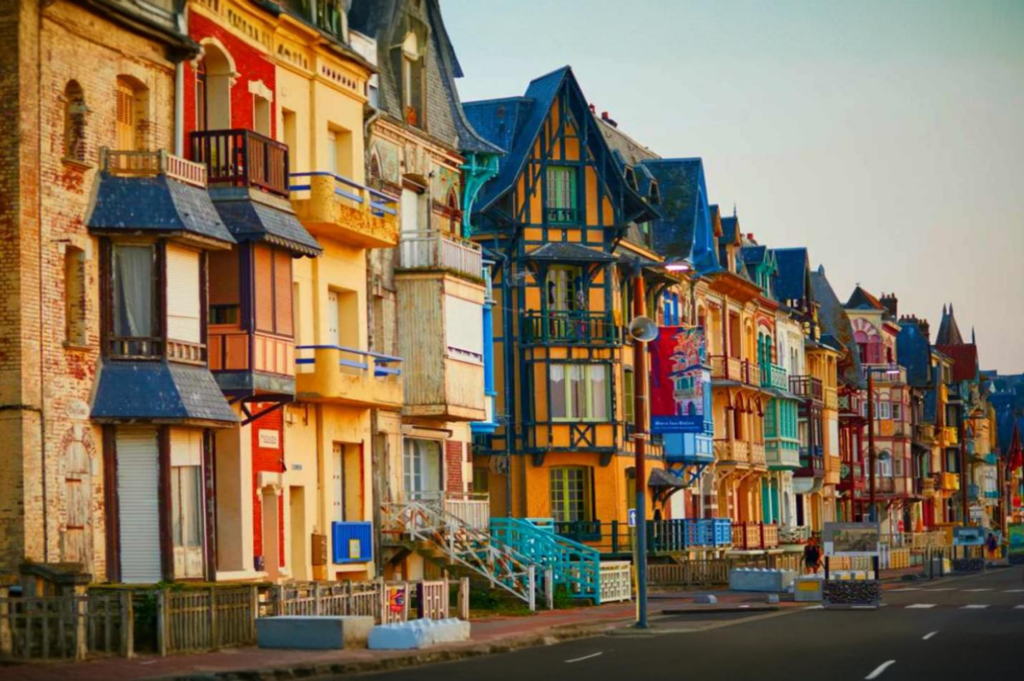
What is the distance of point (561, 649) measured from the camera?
104ft

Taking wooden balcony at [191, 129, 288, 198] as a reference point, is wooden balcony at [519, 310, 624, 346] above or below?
below

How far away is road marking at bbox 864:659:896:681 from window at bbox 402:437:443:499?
773 inches

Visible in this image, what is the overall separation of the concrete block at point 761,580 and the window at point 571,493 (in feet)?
20.2

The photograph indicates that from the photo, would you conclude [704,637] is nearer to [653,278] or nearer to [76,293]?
[76,293]

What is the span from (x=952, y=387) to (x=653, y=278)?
274 feet

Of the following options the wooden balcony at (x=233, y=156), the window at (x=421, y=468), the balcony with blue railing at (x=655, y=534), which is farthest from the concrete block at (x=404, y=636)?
the balcony with blue railing at (x=655, y=534)

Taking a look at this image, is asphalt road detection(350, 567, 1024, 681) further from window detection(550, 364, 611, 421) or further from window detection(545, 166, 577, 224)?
window detection(545, 166, 577, 224)

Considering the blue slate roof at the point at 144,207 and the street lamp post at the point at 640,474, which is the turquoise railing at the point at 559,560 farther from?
the blue slate roof at the point at 144,207

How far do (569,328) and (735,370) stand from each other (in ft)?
54.3

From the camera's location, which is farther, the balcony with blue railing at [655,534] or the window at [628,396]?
the window at [628,396]

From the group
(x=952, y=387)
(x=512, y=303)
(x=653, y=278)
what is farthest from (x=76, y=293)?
(x=952, y=387)

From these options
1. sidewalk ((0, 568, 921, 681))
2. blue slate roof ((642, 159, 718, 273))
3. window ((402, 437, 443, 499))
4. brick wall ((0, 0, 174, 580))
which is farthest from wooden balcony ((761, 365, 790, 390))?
brick wall ((0, 0, 174, 580))

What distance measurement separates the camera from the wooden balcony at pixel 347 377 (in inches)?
1475

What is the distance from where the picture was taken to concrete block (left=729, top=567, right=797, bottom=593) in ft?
186
